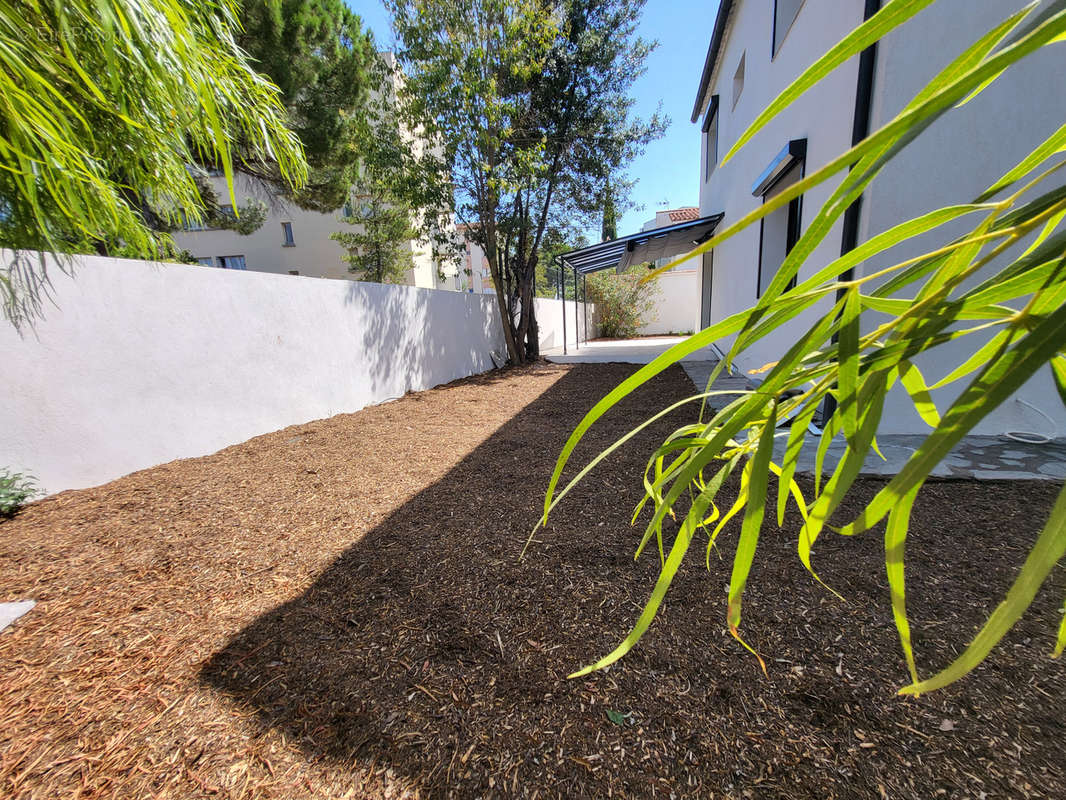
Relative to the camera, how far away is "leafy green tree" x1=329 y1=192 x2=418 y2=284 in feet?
39.1

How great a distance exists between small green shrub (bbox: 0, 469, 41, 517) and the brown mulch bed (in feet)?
0.57

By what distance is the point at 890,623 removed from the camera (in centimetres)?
138

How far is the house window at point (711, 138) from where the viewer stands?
8352 mm

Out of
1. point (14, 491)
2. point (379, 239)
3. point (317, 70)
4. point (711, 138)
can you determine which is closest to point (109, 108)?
point (14, 491)

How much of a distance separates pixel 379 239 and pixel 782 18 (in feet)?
34.9

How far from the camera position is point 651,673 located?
1.29m

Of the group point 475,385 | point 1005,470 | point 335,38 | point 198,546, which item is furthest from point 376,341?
point 1005,470

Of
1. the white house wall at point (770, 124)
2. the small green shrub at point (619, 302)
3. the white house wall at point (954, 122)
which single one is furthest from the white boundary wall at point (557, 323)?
the white house wall at point (954, 122)

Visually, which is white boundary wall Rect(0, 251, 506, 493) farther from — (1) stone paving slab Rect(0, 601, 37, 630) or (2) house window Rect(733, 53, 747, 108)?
(2) house window Rect(733, 53, 747, 108)

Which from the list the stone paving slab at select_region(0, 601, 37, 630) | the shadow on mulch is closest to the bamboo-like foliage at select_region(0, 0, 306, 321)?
the stone paving slab at select_region(0, 601, 37, 630)

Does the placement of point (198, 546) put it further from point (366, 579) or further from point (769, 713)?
point (769, 713)

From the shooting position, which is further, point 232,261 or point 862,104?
point 232,261

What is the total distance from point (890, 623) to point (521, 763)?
3.96 feet

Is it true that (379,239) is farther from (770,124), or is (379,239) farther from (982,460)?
(982,460)
